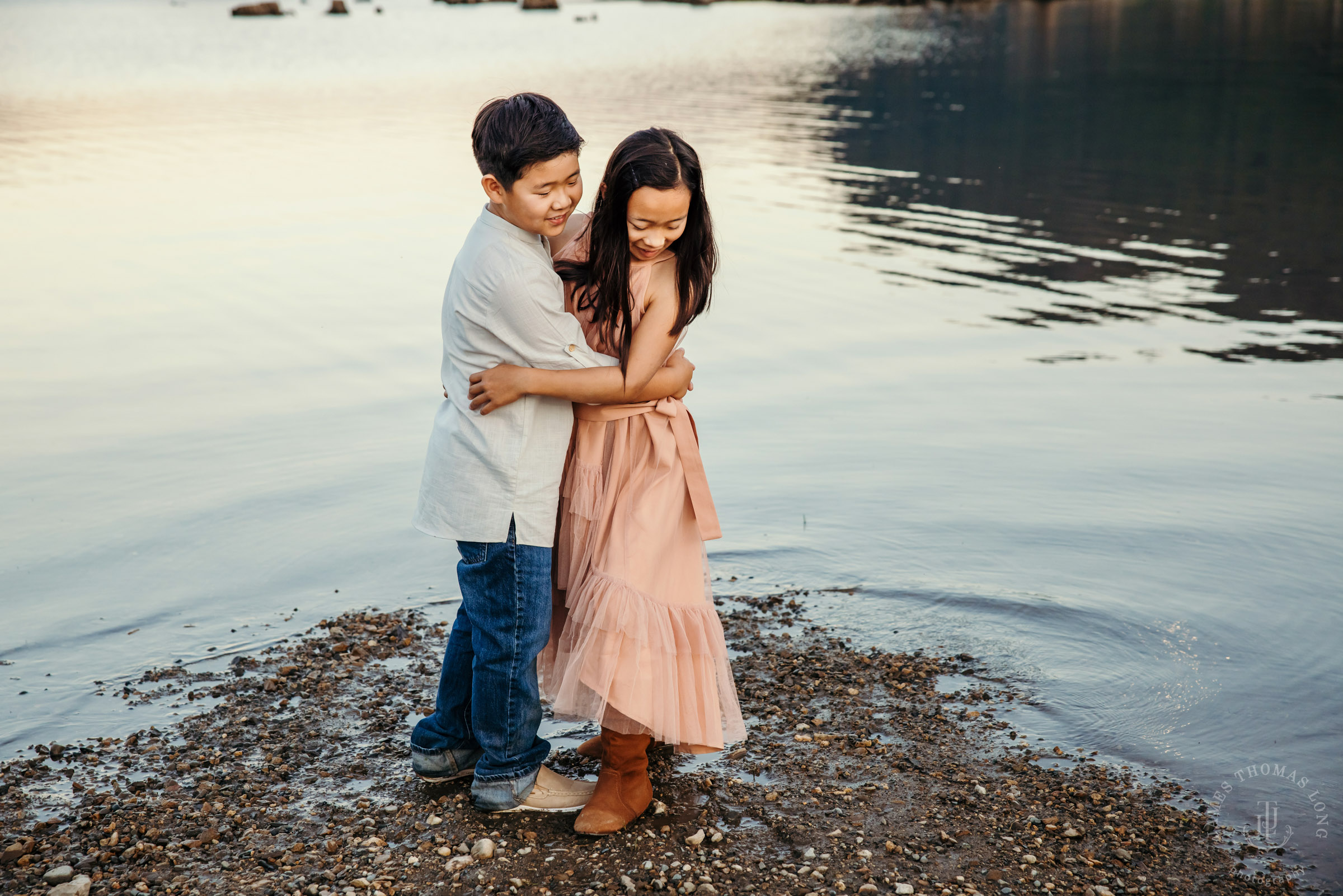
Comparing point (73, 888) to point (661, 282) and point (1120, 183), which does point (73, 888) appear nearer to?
point (661, 282)

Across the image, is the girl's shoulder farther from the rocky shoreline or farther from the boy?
the rocky shoreline

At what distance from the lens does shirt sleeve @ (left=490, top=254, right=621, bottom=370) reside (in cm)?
310

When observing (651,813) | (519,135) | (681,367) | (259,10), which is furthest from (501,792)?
(259,10)

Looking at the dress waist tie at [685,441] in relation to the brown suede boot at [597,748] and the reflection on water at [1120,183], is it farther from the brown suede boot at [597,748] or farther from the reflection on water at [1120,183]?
the reflection on water at [1120,183]

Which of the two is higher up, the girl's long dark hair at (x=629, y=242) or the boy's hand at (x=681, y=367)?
the girl's long dark hair at (x=629, y=242)

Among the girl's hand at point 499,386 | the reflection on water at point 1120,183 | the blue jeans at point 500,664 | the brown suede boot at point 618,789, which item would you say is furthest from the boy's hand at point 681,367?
the reflection on water at point 1120,183

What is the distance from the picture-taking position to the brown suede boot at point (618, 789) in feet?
10.9

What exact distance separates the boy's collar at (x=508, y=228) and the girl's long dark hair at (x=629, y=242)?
0.18 metres

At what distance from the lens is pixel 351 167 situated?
1752 centimetres

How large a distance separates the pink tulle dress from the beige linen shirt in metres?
0.15

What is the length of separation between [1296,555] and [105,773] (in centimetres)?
515

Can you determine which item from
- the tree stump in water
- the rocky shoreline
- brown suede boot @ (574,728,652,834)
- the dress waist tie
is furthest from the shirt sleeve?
the tree stump in water

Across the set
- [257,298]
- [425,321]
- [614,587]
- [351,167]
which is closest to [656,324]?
[614,587]

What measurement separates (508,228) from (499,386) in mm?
438
